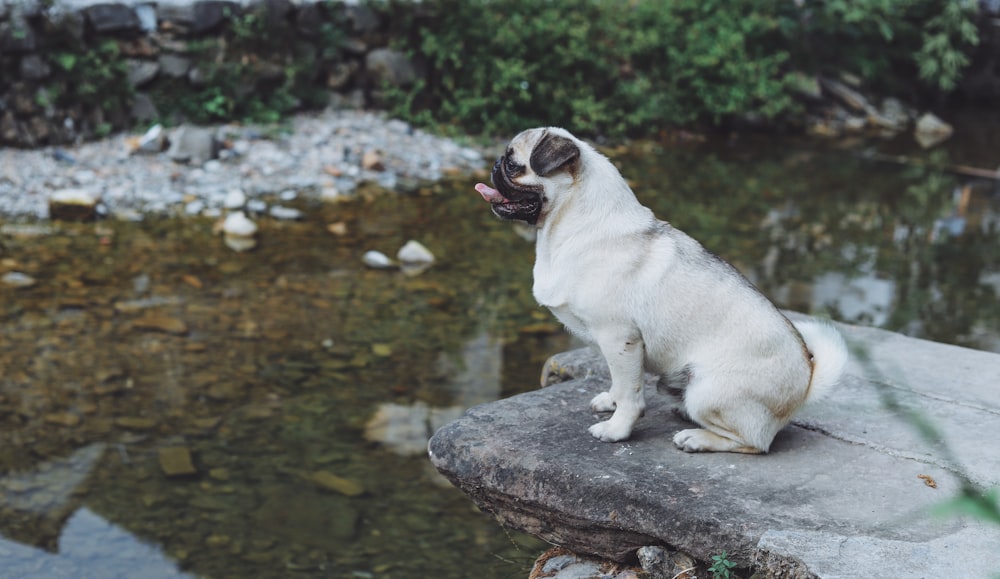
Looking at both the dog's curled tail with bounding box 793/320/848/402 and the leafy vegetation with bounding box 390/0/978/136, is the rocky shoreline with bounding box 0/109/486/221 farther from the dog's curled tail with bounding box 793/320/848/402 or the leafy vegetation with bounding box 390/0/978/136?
the dog's curled tail with bounding box 793/320/848/402

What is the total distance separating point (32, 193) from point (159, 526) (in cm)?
522

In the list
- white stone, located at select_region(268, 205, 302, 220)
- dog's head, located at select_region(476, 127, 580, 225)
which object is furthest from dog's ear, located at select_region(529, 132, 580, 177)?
white stone, located at select_region(268, 205, 302, 220)

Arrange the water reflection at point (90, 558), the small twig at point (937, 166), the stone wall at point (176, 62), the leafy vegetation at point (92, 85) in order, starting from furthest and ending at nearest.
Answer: the small twig at point (937, 166), the leafy vegetation at point (92, 85), the stone wall at point (176, 62), the water reflection at point (90, 558)

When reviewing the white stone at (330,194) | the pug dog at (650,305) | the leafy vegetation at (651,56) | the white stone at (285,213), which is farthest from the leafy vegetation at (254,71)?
the pug dog at (650,305)

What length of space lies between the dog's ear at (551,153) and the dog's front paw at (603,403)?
1.01 metres

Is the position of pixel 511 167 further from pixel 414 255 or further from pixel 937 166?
pixel 937 166

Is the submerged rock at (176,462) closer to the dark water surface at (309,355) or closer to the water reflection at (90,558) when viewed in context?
the dark water surface at (309,355)

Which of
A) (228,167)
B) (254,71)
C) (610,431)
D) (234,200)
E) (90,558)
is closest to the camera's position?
(610,431)

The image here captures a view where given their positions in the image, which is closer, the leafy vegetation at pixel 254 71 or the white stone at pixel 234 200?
the white stone at pixel 234 200

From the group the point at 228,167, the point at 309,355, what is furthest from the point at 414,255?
the point at 228,167

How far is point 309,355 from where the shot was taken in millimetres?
6645

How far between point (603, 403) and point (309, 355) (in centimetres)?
307

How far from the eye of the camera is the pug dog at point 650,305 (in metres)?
3.59

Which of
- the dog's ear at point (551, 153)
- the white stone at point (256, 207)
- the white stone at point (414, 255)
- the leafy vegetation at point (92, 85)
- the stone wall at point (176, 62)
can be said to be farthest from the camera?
the leafy vegetation at point (92, 85)
